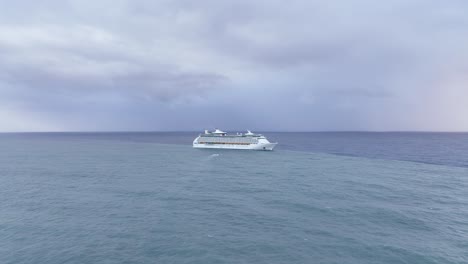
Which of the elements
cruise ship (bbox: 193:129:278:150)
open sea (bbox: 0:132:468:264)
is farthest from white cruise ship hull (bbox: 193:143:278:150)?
open sea (bbox: 0:132:468:264)

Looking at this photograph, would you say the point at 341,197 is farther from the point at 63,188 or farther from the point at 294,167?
the point at 63,188

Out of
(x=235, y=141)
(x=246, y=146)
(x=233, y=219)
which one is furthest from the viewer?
(x=235, y=141)

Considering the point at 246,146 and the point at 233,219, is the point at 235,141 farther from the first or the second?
the point at 233,219

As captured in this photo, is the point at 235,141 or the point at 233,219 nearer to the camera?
the point at 233,219

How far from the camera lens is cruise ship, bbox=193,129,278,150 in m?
135

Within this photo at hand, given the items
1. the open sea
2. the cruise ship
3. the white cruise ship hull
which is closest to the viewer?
the open sea

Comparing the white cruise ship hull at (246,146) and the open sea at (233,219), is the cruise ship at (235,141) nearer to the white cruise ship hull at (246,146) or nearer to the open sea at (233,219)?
the white cruise ship hull at (246,146)

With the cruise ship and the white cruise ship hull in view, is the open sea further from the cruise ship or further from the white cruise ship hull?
the cruise ship

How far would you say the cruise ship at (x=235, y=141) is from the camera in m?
135

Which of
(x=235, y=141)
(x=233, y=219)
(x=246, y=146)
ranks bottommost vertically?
(x=233, y=219)

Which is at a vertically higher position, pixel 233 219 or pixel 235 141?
pixel 235 141

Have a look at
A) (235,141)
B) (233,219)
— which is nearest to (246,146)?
(235,141)

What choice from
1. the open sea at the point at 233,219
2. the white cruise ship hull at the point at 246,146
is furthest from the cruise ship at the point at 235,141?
the open sea at the point at 233,219

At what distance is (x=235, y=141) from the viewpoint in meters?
143
